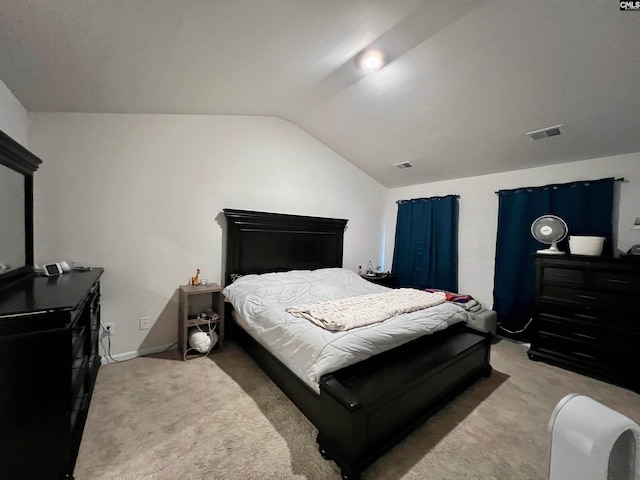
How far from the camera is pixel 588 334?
102 inches

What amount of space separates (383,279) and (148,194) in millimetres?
3468

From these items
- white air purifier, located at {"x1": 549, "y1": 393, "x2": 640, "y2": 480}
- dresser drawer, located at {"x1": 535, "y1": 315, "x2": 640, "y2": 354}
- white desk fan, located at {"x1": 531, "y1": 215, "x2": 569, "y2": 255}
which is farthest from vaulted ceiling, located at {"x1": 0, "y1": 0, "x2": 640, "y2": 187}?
white air purifier, located at {"x1": 549, "y1": 393, "x2": 640, "y2": 480}

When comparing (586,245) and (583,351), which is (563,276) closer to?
(586,245)

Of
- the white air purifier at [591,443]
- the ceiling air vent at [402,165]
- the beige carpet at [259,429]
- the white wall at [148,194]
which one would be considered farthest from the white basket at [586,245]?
the white wall at [148,194]

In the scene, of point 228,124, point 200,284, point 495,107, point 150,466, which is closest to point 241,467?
point 150,466

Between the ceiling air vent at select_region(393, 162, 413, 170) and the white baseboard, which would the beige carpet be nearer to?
the white baseboard

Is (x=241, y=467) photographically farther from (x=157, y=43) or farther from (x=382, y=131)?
(x=382, y=131)

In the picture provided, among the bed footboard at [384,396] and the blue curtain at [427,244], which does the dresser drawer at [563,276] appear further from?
the bed footboard at [384,396]

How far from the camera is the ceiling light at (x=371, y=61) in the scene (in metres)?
2.19

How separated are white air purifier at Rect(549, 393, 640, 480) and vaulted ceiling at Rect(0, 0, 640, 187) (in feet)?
6.89

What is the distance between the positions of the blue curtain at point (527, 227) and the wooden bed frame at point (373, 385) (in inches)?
50.9

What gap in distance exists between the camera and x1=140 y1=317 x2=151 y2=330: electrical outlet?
8.93 feet

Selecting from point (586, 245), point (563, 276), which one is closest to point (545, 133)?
point (586, 245)

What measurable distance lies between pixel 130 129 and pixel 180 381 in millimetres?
2453
